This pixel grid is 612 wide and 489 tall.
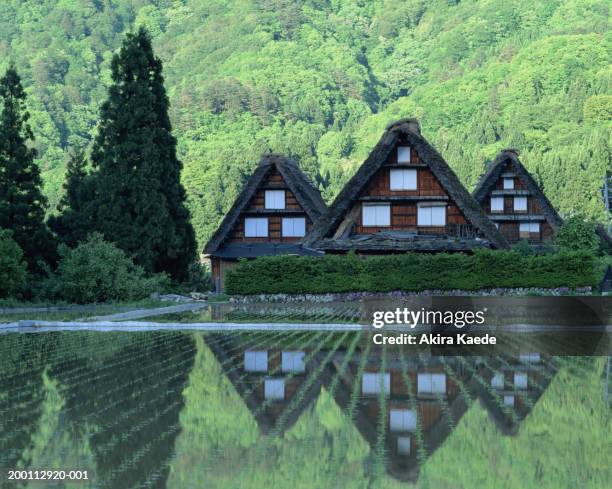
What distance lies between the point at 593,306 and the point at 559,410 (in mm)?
20482

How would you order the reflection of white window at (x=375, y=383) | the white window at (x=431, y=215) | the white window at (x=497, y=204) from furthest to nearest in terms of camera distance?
the white window at (x=497, y=204)
the white window at (x=431, y=215)
the reflection of white window at (x=375, y=383)

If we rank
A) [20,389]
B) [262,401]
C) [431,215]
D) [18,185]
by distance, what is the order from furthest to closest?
1. [431,215]
2. [18,185]
3. [20,389]
4. [262,401]

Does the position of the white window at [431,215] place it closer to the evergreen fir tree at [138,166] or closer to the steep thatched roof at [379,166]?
the steep thatched roof at [379,166]

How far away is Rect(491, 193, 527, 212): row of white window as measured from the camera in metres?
83.4

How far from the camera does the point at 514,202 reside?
83.6 metres

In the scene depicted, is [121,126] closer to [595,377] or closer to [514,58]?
[595,377]

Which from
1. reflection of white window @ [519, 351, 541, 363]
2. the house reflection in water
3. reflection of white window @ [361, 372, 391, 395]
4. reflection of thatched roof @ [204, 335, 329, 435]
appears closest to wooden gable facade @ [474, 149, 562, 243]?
the house reflection in water

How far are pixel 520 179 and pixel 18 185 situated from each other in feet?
136

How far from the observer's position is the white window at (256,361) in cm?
2414

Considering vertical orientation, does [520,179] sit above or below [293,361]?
above

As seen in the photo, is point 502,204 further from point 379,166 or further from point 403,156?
point 379,166

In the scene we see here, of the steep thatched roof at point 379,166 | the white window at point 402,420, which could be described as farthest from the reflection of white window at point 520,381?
the steep thatched roof at point 379,166

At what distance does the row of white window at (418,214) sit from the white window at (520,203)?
2280 cm

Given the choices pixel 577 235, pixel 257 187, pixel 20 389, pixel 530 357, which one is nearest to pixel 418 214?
pixel 577 235
